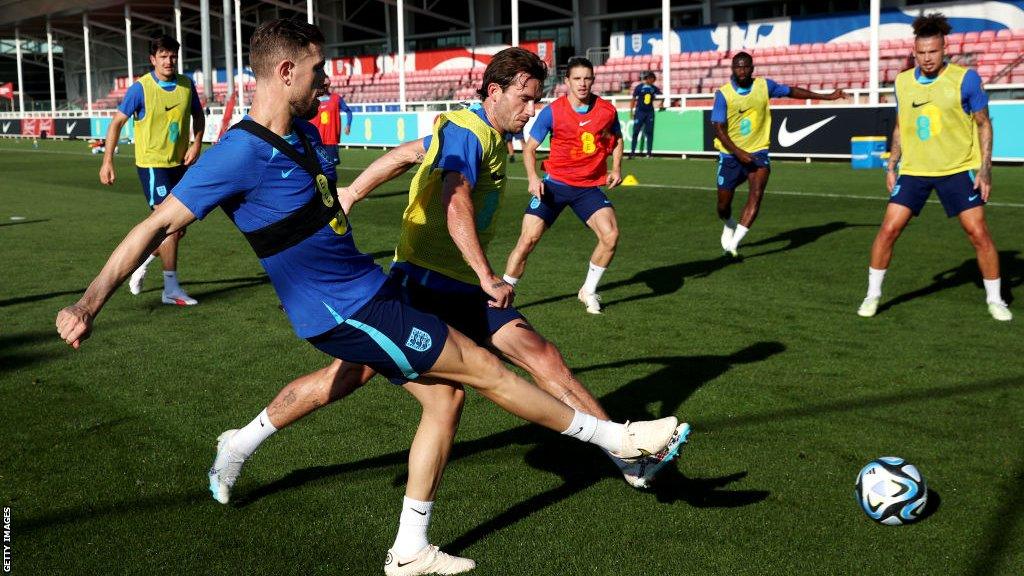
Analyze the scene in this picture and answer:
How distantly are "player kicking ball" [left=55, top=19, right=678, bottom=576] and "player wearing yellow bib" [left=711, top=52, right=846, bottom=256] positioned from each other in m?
7.90

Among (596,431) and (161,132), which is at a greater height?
(161,132)

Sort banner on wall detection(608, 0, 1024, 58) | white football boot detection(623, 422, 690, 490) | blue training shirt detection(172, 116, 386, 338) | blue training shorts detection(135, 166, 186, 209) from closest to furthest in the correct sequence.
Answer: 1. blue training shirt detection(172, 116, 386, 338)
2. white football boot detection(623, 422, 690, 490)
3. blue training shorts detection(135, 166, 186, 209)
4. banner on wall detection(608, 0, 1024, 58)

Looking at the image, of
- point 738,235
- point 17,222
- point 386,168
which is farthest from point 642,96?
point 386,168

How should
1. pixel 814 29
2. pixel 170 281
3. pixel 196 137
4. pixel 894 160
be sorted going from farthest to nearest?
pixel 814 29 → pixel 196 137 → pixel 170 281 → pixel 894 160

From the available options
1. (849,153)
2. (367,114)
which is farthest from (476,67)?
(849,153)

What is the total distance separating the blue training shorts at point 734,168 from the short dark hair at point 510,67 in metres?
7.48

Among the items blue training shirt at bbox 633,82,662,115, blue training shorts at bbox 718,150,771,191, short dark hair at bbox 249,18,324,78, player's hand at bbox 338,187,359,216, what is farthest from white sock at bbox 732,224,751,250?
blue training shirt at bbox 633,82,662,115

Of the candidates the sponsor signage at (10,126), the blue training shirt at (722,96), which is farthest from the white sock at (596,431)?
the sponsor signage at (10,126)

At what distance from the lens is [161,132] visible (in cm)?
934

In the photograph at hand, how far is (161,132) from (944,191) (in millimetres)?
6739

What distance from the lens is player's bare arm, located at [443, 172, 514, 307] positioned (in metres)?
4.00

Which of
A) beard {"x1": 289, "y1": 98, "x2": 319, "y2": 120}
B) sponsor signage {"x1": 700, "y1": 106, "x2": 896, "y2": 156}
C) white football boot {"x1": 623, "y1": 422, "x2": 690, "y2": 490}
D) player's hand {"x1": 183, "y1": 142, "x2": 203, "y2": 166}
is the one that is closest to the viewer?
beard {"x1": 289, "y1": 98, "x2": 319, "y2": 120}

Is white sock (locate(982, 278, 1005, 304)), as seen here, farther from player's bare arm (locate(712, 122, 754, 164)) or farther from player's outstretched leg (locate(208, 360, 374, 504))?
player's outstretched leg (locate(208, 360, 374, 504))

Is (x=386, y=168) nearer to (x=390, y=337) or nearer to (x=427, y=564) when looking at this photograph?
(x=390, y=337)
